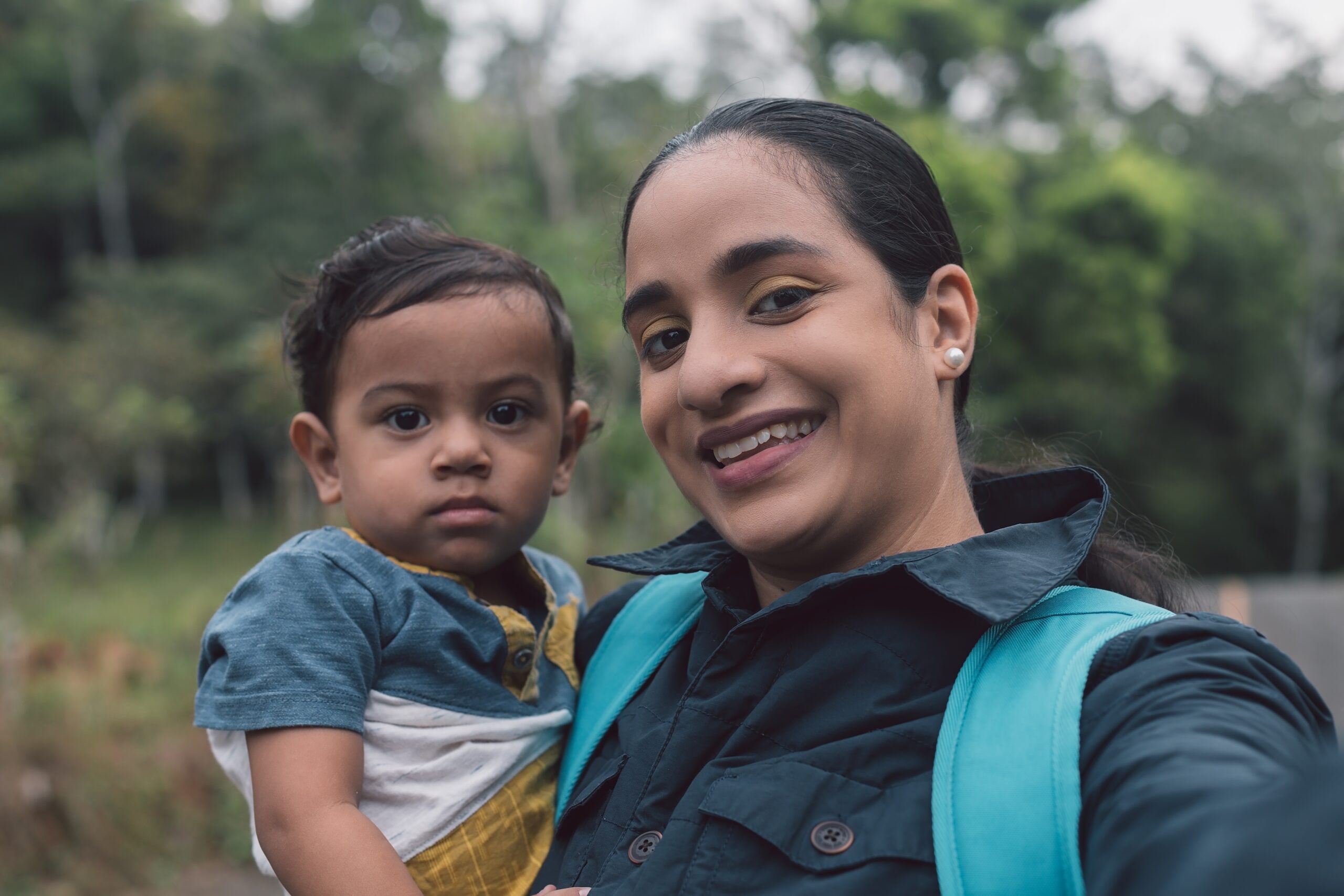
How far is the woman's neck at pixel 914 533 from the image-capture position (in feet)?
4.90

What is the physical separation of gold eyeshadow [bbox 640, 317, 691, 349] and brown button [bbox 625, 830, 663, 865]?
654 millimetres

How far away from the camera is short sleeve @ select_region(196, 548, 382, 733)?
1.45m

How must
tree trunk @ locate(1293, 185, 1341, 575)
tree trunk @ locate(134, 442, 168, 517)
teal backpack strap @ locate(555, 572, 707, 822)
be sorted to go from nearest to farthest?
1. teal backpack strap @ locate(555, 572, 707, 822)
2. tree trunk @ locate(134, 442, 168, 517)
3. tree trunk @ locate(1293, 185, 1341, 575)

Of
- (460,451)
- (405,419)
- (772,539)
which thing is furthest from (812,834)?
(405,419)

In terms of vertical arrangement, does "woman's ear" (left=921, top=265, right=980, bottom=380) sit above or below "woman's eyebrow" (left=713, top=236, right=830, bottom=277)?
below

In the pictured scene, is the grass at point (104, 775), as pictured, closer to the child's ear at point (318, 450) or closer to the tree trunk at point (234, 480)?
the child's ear at point (318, 450)

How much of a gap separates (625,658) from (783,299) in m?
0.64

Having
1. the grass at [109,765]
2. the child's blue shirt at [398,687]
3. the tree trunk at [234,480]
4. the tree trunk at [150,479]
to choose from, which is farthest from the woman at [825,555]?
the tree trunk at [234,480]

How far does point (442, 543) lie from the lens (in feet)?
5.68

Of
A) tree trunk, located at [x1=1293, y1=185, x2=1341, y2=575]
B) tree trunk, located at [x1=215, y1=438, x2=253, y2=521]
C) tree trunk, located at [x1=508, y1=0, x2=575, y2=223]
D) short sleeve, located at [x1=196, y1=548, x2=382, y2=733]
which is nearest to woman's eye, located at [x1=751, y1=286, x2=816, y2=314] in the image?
short sleeve, located at [x1=196, y1=548, x2=382, y2=733]

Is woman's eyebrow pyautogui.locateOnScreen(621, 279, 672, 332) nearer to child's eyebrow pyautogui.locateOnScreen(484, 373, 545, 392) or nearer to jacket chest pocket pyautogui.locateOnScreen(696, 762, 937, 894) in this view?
child's eyebrow pyautogui.locateOnScreen(484, 373, 545, 392)

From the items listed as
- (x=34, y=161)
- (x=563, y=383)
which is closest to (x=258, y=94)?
(x=34, y=161)

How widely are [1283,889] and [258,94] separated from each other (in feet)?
93.9

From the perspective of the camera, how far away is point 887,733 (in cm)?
121
